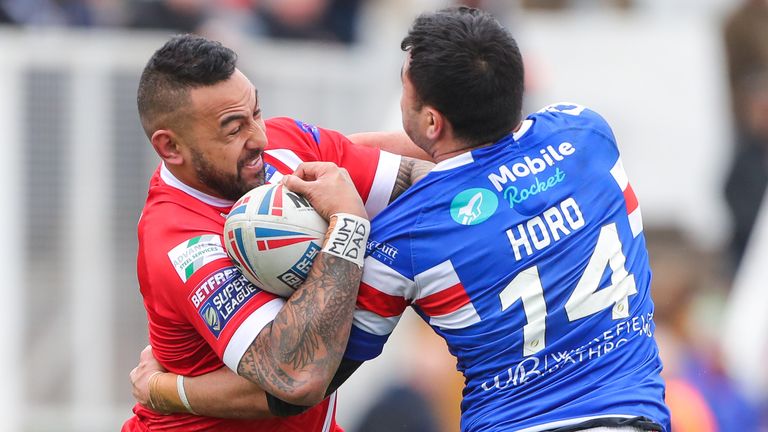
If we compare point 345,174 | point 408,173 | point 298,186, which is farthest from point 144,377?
point 408,173

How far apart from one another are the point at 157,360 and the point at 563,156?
6.54 ft

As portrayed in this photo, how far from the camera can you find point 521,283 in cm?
525

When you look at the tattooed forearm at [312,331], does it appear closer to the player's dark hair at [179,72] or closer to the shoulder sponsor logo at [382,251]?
the shoulder sponsor logo at [382,251]

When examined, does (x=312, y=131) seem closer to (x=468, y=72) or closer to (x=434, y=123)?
(x=434, y=123)

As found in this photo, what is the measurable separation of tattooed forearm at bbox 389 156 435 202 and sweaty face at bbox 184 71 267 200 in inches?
25.6

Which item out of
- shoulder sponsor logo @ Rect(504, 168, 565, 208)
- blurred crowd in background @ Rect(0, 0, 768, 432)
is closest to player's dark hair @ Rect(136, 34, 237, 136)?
shoulder sponsor logo @ Rect(504, 168, 565, 208)

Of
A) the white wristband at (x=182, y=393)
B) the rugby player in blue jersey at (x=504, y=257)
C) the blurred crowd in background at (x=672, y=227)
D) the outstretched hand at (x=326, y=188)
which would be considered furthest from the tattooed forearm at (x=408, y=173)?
the blurred crowd in background at (x=672, y=227)

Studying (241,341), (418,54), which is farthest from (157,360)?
(418,54)

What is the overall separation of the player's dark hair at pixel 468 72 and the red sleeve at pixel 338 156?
0.76m

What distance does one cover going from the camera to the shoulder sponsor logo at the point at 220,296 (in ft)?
17.5

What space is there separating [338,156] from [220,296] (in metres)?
1.02

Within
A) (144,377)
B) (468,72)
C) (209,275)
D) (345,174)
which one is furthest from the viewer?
(144,377)

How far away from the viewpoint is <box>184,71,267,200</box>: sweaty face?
18.3 ft

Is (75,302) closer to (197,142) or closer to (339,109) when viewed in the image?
(339,109)
